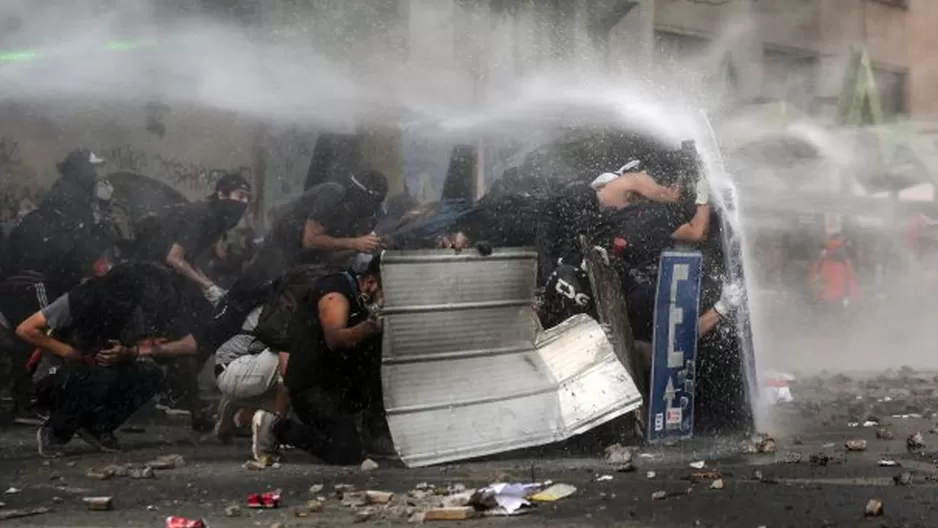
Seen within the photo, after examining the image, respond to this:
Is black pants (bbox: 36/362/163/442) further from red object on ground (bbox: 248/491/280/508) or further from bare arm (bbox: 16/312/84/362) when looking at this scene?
red object on ground (bbox: 248/491/280/508)

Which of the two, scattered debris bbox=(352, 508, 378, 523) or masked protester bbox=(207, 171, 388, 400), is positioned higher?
masked protester bbox=(207, 171, 388, 400)

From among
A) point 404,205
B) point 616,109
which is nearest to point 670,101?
point 616,109

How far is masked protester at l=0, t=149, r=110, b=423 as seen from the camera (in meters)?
8.66

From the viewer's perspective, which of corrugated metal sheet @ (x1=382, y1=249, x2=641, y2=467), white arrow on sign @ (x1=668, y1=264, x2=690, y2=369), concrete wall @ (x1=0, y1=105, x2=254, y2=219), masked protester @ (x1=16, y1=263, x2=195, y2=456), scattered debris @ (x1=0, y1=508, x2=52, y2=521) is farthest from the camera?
concrete wall @ (x1=0, y1=105, x2=254, y2=219)

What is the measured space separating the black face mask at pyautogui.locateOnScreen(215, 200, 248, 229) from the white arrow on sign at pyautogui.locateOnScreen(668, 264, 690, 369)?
3087mm

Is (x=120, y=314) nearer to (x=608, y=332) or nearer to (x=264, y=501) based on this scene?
(x=264, y=501)

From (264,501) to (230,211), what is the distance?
359cm

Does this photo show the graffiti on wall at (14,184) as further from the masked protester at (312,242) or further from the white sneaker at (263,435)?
the white sneaker at (263,435)

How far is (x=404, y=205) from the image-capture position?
27.2ft

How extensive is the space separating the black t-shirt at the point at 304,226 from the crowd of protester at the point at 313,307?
0.04ft

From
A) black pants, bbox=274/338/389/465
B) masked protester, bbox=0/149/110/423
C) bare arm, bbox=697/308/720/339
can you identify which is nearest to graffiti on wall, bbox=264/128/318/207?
masked protester, bbox=0/149/110/423

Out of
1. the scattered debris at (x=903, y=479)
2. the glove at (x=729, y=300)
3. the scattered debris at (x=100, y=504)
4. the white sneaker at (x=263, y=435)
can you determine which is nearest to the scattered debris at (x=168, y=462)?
the white sneaker at (x=263, y=435)

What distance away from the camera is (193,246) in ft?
29.0

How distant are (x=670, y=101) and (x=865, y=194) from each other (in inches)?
272
